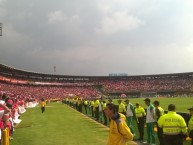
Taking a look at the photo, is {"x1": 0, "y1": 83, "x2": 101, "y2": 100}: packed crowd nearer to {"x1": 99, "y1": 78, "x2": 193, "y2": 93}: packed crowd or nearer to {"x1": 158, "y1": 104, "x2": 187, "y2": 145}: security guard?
{"x1": 99, "y1": 78, "x2": 193, "y2": 93}: packed crowd

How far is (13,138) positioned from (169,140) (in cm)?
1060

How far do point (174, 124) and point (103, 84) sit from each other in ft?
405

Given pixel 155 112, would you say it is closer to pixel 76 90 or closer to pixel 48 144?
pixel 48 144

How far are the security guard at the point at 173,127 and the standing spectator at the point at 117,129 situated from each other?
311cm

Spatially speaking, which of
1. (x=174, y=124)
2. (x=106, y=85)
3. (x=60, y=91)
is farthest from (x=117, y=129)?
(x=106, y=85)

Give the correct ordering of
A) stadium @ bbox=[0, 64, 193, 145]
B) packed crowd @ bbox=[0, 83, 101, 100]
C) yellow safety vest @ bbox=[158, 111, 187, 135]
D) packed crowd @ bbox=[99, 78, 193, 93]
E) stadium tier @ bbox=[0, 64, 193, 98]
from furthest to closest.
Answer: packed crowd @ bbox=[99, 78, 193, 93] → stadium tier @ bbox=[0, 64, 193, 98] → stadium @ bbox=[0, 64, 193, 145] → packed crowd @ bbox=[0, 83, 101, 100] → yellow safety vest @ bbox=[158, 111, 187, 135]

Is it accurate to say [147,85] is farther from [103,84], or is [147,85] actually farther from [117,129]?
[117,129]

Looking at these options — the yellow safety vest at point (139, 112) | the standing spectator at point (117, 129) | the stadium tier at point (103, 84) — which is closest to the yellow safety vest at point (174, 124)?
the standing spectator at point (117, 129)

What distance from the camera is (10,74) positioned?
96625 millimetres

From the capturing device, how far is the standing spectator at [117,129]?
7144 mm

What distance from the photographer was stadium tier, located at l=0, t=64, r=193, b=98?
106481 millimetres

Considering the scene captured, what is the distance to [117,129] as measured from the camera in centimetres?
722

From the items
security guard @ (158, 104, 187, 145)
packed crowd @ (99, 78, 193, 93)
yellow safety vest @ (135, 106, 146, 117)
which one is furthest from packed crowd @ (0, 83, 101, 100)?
security guard @ (158, 104, 187, 145)

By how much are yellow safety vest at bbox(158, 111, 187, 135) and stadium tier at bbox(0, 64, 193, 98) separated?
88166 millimetres
